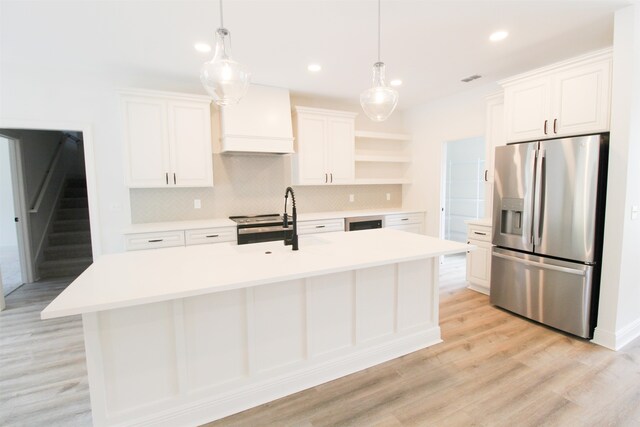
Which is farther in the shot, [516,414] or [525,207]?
[525,207]

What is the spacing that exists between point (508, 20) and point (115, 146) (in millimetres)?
4110

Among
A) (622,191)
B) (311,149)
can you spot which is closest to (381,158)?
(311,149)

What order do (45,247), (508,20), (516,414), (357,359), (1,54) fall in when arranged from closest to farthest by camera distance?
1. (516,414)
2. (357,359)
3. (508,20)
4. (1,54)
5. (45,247)

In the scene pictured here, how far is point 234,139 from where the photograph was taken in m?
3.74

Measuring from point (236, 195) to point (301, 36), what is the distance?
2.23 meters

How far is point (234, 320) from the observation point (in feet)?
6.15

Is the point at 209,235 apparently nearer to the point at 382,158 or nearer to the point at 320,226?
the point at 320,226

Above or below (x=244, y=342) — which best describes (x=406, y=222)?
above

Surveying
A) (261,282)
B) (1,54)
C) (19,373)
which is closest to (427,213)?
(261,282)

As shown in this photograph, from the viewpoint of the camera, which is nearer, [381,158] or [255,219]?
[255,219]

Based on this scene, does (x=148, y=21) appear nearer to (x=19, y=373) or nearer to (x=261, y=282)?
(x=261, y=282)

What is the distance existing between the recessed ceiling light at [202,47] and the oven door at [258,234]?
6.11 ft

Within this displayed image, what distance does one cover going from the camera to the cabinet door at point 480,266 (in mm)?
3730

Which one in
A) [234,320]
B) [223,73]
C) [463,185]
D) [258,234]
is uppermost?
[223,73]
